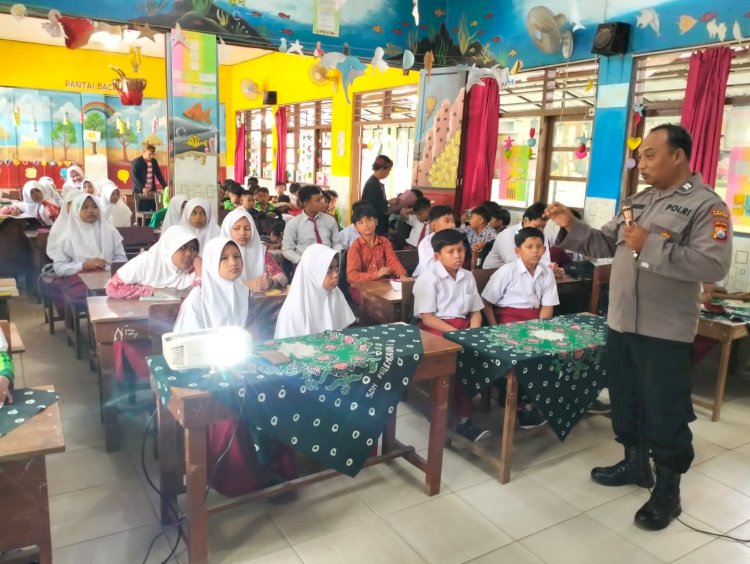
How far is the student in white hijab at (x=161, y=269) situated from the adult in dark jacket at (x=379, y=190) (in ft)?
9.63

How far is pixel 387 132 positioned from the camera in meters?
9.48

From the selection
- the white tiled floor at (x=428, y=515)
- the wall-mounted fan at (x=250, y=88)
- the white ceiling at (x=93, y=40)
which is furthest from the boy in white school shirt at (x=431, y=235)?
the wall-mounted fan at (x=250, y=88)

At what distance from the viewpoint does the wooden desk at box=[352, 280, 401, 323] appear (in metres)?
3.68

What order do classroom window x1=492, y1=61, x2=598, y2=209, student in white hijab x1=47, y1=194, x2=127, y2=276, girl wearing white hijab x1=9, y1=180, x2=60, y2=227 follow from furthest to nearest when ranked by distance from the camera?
girl wearing white hijab x1=9, y1=180, x2=60, y2=227, classroom window x1=492, y1=61, x2=598, y2=209, student in white hijab x1=47, y1=194, x2=127, y2=276

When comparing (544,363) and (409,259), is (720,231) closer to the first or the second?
(544,363)

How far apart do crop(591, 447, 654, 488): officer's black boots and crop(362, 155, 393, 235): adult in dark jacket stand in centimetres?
394

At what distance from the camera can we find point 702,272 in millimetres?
2148

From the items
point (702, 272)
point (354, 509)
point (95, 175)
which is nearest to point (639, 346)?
Result: point (702, 272)

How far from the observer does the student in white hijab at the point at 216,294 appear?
282 centimetres

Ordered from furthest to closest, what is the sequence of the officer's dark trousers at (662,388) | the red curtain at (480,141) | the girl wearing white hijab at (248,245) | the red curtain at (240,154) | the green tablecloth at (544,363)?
1. the red curtain at (240,154)
2. the red curtain at (480,141)
3. the girl wearing white hijab at (248,245)
4. the green tablecloth at (544,363)
5. the officer's dark trousers at (662,388)

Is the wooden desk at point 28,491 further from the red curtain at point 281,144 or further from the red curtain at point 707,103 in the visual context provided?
the red curtain at point 281,144

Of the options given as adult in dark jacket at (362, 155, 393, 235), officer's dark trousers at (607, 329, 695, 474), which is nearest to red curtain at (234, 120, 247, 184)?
adult in dark jacket at (362, 155, 393, 235)

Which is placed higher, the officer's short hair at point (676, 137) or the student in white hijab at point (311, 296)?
the officer's short hair at point (676, 137)

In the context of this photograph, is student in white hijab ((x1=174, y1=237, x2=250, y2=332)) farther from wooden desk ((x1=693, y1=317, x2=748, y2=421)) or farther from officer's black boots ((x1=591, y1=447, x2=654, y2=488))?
wooden desk ((x1=693, y1=317, x2=748, y2=421))
